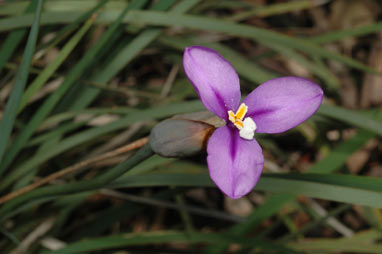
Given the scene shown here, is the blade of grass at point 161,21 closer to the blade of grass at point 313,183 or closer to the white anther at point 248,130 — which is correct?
the blade of grass at point 313,183

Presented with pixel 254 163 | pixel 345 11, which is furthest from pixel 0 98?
pixel 345 11

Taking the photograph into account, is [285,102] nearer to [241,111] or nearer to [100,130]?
[241,111]

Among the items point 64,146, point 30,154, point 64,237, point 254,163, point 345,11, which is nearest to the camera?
point 254,163

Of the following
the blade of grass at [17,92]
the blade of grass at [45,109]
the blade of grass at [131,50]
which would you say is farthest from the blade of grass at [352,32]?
the blade of grass at [17,92]

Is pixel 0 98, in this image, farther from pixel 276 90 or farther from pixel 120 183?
pixel 276 90

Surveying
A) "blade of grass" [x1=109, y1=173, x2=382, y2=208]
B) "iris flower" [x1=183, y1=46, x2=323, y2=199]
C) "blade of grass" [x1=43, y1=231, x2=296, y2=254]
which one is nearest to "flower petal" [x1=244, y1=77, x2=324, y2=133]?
A: "iris flower" [x1=183, y1=46, x2=323, y2=199]
